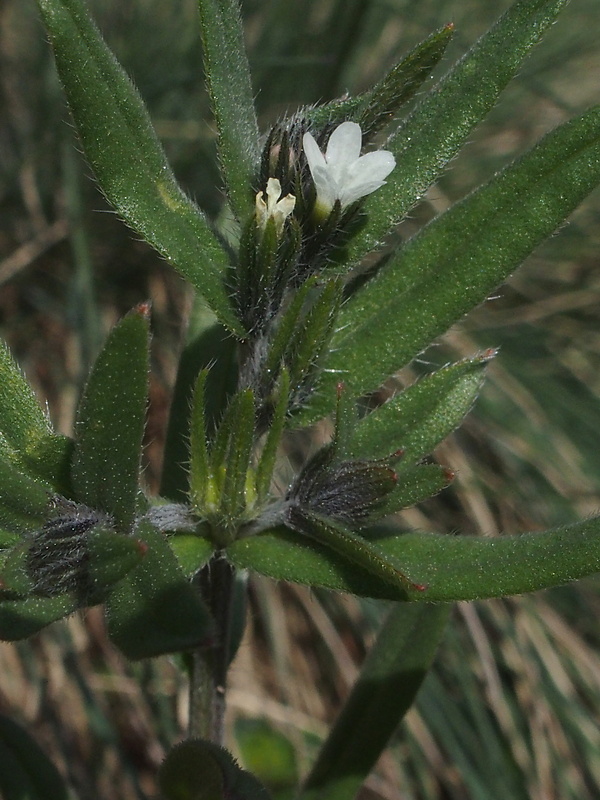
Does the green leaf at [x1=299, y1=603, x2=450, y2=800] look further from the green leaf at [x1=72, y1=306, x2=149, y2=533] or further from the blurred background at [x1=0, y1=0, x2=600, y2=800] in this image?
the green leaf at [x1=72, y1=306, x2=149, y2=533]

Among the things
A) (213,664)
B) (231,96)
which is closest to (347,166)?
(231,96)

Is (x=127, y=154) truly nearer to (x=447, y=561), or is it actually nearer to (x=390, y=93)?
(x=390, y=93)

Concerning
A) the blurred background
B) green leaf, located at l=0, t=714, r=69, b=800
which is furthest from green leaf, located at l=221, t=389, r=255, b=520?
the blurred background

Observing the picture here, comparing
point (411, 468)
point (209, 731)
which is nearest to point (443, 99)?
point (411, 468)

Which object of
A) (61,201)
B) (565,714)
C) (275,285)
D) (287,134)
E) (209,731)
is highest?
(61,201)

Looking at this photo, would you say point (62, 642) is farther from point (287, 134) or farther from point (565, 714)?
point (287, 134)
